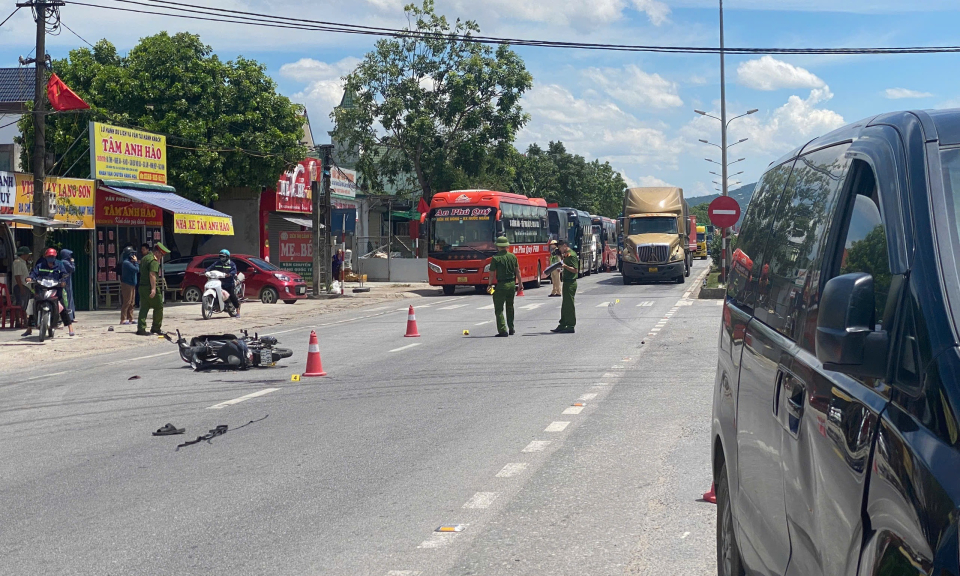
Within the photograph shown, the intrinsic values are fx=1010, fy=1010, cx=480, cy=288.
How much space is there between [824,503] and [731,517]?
5.48 feet

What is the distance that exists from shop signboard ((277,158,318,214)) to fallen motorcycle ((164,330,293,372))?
24163 millimetres

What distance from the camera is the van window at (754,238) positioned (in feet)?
14.0

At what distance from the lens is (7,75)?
5838 cm

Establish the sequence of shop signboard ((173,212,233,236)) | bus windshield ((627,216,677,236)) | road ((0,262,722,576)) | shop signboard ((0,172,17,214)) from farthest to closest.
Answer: bus windshield ((627,216,677,236)) < shop signboard ((173,212,233,236)) < shop signboard ((0,172,17,214)) < road ((0,262,722,576))

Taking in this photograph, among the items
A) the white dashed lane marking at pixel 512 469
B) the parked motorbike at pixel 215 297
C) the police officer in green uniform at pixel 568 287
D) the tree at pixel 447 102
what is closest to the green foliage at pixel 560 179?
the tree at pixel 447 102

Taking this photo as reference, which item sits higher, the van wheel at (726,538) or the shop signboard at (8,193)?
the shop signboard at (8,193)

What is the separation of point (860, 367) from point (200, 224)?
28.4 meters

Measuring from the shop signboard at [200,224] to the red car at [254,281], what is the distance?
1.03m

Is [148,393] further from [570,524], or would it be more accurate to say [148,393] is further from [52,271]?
[52,271]

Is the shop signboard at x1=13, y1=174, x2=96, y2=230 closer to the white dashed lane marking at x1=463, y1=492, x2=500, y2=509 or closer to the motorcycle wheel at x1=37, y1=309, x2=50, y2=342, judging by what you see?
the motorcycle wheel at x1=37, y1=309, x2=50, y2=342

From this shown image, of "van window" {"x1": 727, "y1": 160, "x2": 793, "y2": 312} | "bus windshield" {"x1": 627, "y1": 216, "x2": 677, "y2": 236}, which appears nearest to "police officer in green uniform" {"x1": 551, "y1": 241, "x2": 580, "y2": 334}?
"van window" {"x1": 727, "y1": 160, "x2": 793, "y2": 312}

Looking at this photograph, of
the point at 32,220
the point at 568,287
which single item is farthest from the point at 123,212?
the point at 568,287

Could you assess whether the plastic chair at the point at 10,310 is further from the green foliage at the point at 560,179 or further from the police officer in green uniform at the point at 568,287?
the green foliage at the point at 560,179

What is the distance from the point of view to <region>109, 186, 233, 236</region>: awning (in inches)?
1088
